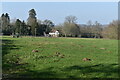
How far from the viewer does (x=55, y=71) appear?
10.2m

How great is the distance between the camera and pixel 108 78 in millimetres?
9031

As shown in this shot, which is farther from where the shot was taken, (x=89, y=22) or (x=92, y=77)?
(x=89, y=22)

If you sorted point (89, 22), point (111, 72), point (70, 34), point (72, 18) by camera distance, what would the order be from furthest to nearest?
point (89, 22) → point (72, 18) → point (70, 34) → point (111, 72)

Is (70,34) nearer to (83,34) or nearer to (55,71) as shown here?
(83,34)

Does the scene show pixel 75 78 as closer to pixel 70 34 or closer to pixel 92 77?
pixel 92 77

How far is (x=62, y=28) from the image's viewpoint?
11375cm

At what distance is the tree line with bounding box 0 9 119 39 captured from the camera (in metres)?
88.7

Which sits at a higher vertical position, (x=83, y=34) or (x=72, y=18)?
(x=72, y=18)

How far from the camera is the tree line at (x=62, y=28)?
8869 cm

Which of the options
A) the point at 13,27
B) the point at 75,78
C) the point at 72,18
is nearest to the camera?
the point at 75,78

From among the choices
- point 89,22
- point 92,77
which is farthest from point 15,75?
point 89,22

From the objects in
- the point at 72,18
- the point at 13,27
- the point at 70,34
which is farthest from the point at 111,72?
the point at 72,18

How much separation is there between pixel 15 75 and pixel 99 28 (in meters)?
111

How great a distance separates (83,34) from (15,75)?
104008 millimetres
